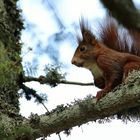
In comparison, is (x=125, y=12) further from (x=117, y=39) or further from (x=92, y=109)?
(x=117, y=39)

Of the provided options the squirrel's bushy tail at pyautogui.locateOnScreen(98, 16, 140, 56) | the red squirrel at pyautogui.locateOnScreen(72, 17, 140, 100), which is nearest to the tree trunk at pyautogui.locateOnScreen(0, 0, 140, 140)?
the red squirrel at pyautogui.locateOnScreen(72, 17, 140, 100)

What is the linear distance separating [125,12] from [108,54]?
0.79 meters

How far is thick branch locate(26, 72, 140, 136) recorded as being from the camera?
6.51 feet

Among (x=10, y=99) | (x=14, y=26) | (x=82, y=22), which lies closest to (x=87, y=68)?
(x=82, y=22)

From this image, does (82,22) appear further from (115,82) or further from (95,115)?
(95,115)

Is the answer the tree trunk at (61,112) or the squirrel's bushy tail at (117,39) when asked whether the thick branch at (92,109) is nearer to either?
the tree trunk at (61,112)

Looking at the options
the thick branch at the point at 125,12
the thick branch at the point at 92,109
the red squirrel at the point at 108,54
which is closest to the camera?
the thick branch at the point at 125,12

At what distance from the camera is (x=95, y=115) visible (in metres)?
2.12

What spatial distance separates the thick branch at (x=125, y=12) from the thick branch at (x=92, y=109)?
266 mm

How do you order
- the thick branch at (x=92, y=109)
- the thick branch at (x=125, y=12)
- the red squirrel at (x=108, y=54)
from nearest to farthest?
the thick branch at (x=125, y=12), the thick branch at (x=92, y=109), the red squirrel at (x=108, y=54)

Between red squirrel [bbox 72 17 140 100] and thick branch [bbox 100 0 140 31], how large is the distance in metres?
0.48

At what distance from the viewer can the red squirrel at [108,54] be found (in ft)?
8.11

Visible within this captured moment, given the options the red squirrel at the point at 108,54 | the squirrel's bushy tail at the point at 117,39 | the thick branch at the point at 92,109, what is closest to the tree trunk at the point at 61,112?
the thick branch at the point at 92,109

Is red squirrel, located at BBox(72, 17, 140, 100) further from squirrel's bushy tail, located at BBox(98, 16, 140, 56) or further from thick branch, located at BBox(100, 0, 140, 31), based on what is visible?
thick branch, located at BBox(100, 0, 140, 31)
